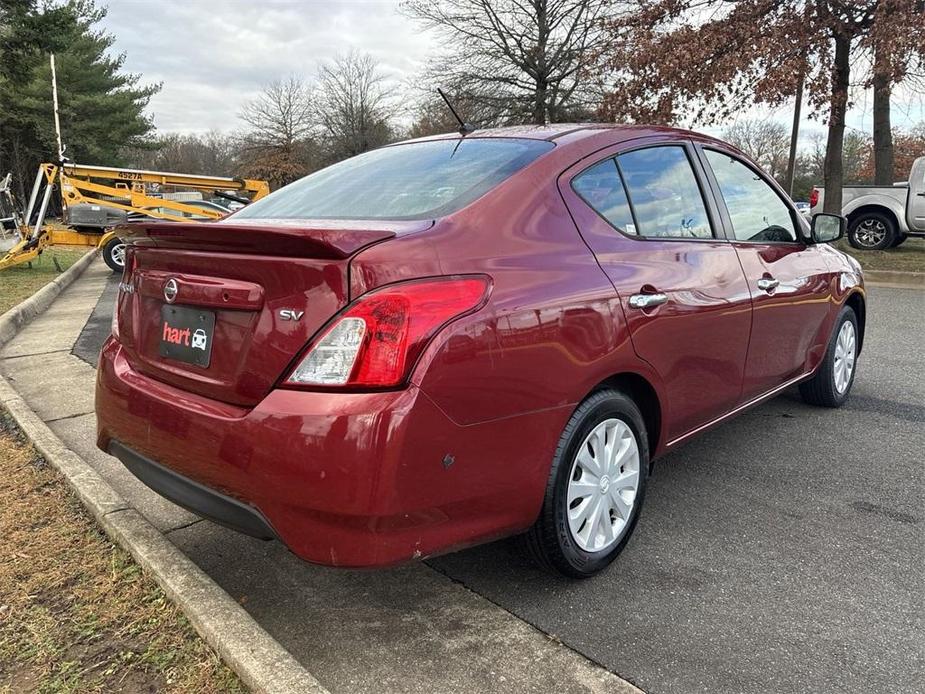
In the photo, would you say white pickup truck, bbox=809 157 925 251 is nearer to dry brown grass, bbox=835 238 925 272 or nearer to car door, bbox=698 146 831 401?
dry brown grass, bbox=835 238 925 272

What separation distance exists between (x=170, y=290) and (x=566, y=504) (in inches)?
58.7

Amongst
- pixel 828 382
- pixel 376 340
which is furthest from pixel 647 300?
pixel 828 382

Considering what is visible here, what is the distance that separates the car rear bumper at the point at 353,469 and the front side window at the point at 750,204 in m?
1.78

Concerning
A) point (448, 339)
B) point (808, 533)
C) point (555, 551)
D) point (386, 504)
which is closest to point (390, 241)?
point (448, 339)

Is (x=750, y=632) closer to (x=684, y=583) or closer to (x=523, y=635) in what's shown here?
(x=684, y=583)

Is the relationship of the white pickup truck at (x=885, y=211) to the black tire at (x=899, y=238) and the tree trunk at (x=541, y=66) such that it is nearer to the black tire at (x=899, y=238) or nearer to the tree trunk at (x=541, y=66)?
the black tire at (x=899, y=238)

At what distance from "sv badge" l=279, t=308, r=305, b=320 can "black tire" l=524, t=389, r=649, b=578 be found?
36.4 inches

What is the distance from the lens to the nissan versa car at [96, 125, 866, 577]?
1870mm

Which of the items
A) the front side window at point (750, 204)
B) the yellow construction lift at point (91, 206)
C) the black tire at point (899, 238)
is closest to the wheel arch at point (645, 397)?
the front side window at point (750, 204)

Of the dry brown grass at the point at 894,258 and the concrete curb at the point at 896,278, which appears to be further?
the dry brown grass at the point at 894,258

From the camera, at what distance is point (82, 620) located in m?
2.28

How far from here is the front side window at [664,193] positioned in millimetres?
2822

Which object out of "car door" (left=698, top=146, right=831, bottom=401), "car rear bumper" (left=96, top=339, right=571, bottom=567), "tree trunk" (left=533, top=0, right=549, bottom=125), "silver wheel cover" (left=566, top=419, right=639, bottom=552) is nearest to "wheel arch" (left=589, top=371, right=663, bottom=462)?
"silver wheel cover" (left=566, top=419, right=639, bottom=552)

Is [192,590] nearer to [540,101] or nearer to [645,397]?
[645,397]
